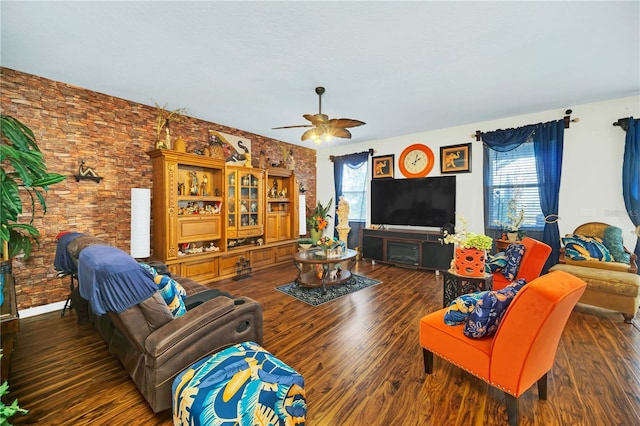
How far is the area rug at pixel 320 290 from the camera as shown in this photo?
349 cm

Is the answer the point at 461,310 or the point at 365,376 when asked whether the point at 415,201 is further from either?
the point at 365,376

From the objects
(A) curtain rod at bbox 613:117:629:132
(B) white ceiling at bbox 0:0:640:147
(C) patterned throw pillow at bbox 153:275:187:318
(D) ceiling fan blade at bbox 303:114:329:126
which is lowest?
(C) patterned throw pillow at bbox 153:275:187:318

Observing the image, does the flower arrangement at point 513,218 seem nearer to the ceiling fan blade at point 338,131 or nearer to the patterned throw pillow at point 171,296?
the ceiling fan blade at point 338,131

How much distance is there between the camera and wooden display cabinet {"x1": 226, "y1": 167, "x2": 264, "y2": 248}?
4.73m

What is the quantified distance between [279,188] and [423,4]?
4509 millimetres

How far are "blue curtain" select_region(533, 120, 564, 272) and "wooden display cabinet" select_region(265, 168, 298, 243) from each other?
14.3 ft

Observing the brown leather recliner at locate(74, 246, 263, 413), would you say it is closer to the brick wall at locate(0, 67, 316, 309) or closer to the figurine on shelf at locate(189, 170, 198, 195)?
the brick wall at locate(0, 67, 316, 309)

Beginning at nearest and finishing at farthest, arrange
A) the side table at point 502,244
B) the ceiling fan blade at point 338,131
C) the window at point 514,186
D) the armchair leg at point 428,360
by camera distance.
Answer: the armchair leg at point 428,360, the ceiling fan blade at point 338,131, the side table at point 502,244, the window at point 514,186

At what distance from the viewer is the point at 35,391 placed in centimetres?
183

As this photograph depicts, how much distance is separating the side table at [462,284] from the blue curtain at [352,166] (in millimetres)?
3538

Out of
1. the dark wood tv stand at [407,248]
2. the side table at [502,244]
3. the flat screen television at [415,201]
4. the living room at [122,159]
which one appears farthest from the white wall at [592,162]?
the dark wood tv stand at [407,248]

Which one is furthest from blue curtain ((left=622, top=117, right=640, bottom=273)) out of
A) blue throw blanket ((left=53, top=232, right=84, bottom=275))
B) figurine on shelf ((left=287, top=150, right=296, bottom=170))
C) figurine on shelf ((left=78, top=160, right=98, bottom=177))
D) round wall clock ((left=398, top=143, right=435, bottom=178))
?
figurine on shelf ((left=78, top=160, right=98, bottom=177))

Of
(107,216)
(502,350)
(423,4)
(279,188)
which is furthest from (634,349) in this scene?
(107,216)

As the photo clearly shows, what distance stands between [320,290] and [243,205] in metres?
2.28
